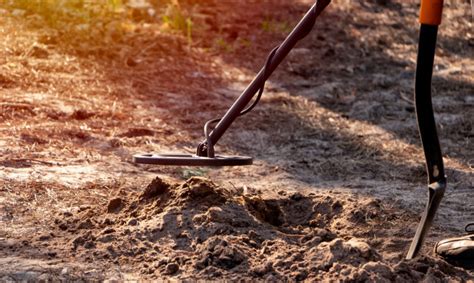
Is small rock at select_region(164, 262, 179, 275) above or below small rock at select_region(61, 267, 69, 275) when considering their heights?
above

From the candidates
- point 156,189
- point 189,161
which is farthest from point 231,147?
→ point 189,161

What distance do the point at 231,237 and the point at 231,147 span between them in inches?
89.3

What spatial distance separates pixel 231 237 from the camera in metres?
A: 3.59

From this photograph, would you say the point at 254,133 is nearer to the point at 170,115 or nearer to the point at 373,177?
the point at 170,115

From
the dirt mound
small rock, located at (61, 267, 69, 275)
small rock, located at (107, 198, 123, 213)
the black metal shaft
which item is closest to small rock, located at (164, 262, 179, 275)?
the dirt mound

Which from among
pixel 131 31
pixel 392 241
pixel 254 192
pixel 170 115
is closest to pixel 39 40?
pixel 131 31

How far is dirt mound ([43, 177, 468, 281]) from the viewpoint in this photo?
11.1 ft

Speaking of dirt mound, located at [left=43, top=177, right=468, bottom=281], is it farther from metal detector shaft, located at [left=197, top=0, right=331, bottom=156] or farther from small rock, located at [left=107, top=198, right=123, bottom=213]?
metal detector shaft, located at [left=197, top=0, right=331, bottom=156]

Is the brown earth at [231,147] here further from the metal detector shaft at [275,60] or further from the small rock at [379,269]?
the metal detector shaft at [275,60]

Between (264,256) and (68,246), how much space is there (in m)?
0.83

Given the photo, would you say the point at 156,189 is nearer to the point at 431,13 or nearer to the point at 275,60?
the point at 275,60

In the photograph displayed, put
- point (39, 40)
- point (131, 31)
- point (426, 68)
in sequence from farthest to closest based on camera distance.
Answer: point (131, 31) → point (39, 40) → point (426, 68)

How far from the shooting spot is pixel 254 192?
15.6ft

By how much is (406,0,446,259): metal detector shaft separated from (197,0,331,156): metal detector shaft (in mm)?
448
